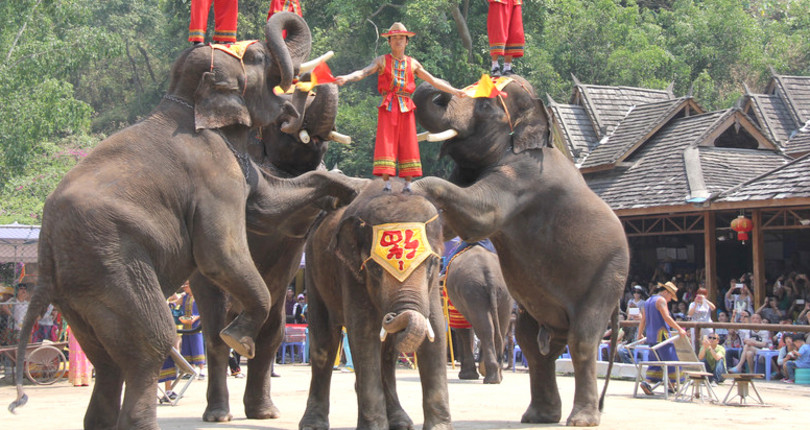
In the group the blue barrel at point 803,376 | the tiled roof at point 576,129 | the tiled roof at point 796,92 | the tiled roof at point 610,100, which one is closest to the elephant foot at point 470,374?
the blue barrel at point 803,376

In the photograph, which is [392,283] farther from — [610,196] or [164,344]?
[610,196]

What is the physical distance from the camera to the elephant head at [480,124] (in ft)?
29.6

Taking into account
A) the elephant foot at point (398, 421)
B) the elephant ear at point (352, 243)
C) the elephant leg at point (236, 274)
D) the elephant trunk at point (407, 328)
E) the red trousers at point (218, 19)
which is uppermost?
the red trousers at point (218, 19)

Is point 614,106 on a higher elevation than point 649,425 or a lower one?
higher

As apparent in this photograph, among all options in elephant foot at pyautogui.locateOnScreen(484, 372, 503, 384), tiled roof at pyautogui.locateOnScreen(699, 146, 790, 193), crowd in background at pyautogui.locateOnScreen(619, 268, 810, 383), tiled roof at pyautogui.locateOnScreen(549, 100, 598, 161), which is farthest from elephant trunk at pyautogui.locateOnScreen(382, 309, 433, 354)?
tiled roof at pyautogui.locateOnScreen(549, 100, 598, 161)

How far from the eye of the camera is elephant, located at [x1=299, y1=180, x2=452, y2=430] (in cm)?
731

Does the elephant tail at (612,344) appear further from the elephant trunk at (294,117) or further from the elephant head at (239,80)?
the elephant head at (239,80)

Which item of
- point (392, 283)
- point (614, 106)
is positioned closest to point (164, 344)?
point (392, 283)

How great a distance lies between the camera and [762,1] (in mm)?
57594

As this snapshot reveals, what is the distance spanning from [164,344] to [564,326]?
408 cm

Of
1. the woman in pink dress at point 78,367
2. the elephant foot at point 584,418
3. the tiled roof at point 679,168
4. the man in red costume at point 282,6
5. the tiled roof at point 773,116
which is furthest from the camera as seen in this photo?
the tiled roof at point 773,116

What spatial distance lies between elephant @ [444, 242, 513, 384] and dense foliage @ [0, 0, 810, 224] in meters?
9.72

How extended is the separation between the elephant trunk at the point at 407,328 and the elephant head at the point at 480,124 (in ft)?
7.56

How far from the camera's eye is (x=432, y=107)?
8.99 m
